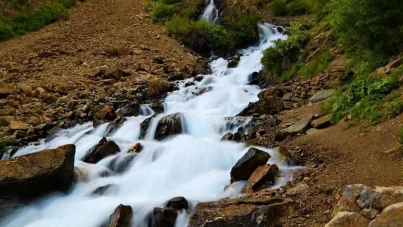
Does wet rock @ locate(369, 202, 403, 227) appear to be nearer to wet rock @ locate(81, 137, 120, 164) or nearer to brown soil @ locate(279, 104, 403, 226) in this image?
brown soil @ locate(279, 104, 403, 226)

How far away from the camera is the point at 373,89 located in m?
8.80

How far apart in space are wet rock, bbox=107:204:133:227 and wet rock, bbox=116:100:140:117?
6.94m

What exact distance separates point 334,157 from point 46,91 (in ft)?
38.2

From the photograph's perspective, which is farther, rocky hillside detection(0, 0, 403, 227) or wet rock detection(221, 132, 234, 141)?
wet rock detection(221, 132, 234, 141)

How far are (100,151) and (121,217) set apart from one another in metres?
3.64

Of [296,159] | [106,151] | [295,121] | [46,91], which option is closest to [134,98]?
[46,91]

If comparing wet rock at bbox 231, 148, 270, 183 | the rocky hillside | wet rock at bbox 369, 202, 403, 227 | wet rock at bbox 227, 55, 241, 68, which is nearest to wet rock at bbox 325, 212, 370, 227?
the rocky hillside

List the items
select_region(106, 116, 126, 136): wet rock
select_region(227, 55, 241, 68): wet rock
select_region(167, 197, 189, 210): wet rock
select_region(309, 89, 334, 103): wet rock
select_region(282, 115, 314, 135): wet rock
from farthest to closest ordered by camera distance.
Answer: select_region(227, 55, 241, 68): wet rock < select_region(106, 116, 126, 136): wet rock < select_region(309, 89, 334, 103): wet rock < select_region(282, 115, 314, 135): wet rock < select_region(167, 197, 189, 210): wet rock

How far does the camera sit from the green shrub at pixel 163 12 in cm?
2499

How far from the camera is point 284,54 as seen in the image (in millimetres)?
14820

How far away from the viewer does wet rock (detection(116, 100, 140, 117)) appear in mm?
13844

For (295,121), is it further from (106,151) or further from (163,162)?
(106,151)

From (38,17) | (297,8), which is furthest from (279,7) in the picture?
(38,17)

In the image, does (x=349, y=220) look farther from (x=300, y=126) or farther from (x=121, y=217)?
(x=300, y=126)
